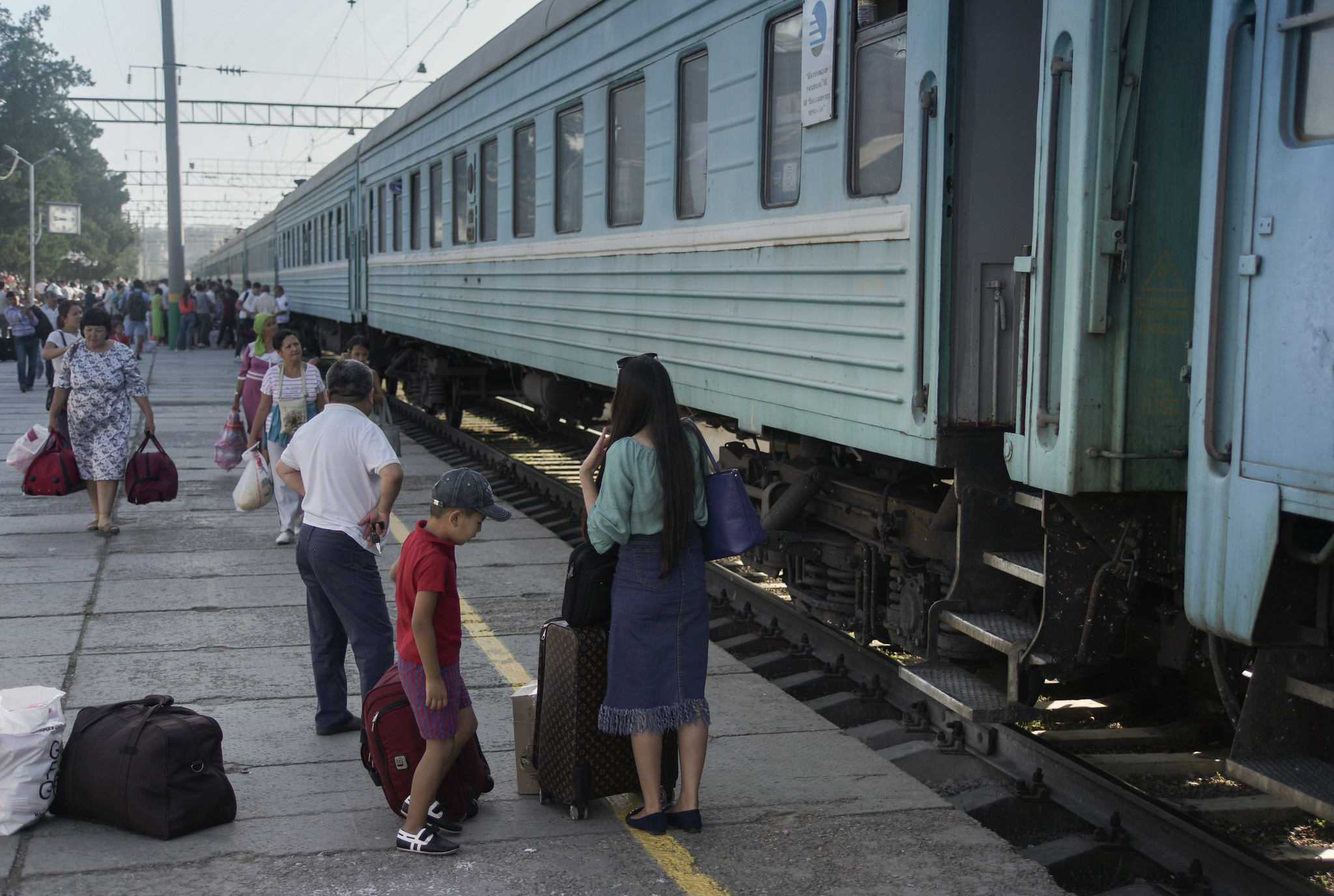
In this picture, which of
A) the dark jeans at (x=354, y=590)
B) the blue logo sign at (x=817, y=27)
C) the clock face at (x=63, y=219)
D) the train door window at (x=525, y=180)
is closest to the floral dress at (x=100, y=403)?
the train door window at (x=525, y=180)

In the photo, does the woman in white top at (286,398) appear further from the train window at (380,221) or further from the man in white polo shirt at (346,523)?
the train window at (380,221)

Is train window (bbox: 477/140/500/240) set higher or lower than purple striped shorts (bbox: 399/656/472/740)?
→ higher

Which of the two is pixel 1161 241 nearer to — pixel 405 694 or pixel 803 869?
pixel 803 869

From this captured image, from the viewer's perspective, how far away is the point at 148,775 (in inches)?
165

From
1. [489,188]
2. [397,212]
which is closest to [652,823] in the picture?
[489,188]

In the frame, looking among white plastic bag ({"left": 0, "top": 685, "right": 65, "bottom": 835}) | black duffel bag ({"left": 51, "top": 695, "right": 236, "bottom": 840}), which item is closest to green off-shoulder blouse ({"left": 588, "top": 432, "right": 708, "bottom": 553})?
black duffel bag ({"left": 51, "top": 695, "right": 236, "bottom": 840})

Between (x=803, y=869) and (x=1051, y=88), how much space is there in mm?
2653

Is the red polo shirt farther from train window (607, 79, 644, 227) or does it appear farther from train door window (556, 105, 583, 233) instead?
train door window (556, 105, 583, 233)

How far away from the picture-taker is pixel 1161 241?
430cm

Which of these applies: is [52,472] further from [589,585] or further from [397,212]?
[397,212]

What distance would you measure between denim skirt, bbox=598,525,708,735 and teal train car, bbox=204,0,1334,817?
3.72ft

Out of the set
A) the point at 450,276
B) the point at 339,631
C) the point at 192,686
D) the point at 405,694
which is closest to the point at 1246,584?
the point at 405,694

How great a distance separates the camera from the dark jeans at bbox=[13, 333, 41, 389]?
2220cm

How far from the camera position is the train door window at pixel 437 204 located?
13.6 meters
